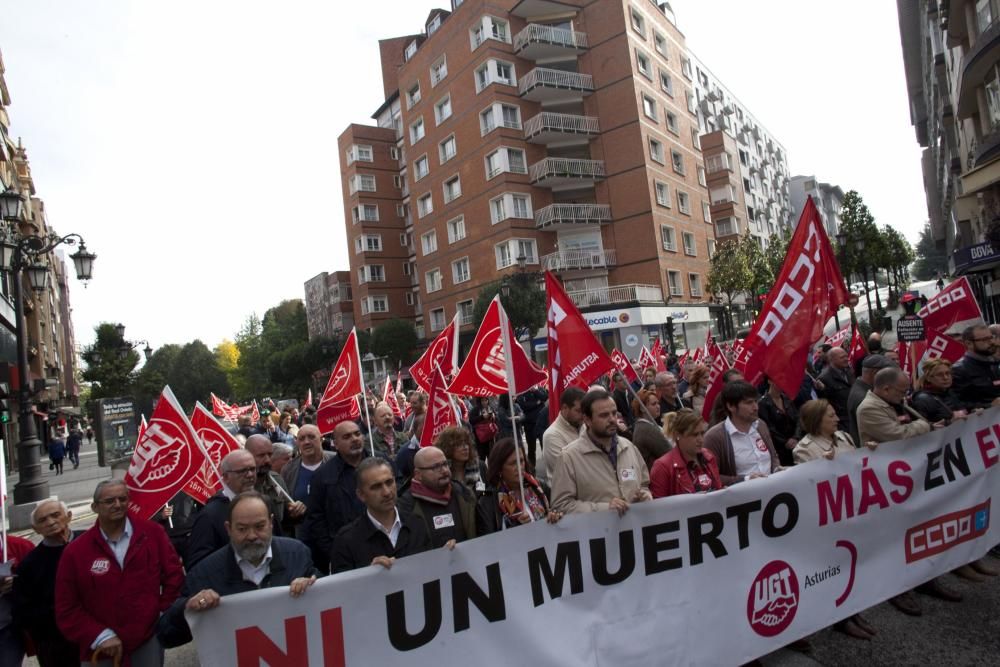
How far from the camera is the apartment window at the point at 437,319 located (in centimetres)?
4114

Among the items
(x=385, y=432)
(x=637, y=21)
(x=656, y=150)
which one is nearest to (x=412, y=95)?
(x=637, y=21)

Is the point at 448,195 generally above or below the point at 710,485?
above

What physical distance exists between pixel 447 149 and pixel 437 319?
1063 centimetres

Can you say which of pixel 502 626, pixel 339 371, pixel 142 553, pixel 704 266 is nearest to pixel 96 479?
pixel 339 371

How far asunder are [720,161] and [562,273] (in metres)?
27.0

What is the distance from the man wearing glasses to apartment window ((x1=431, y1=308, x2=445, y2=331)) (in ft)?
121

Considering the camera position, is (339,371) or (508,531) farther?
(339,371)

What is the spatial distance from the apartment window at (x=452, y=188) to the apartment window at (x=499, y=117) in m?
3.54

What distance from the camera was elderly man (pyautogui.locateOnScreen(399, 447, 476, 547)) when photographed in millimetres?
3684

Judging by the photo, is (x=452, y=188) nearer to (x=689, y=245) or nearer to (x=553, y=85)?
(x=553, y=85)

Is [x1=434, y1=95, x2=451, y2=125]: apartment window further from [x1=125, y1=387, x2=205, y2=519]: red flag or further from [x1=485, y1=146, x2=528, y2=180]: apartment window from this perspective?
[x1=125, y1=387, x2=205, y2=519]: red flag

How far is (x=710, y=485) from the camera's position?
4.15 metres

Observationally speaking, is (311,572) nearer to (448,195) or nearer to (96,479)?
(96,479)

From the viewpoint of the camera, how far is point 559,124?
36344mm
